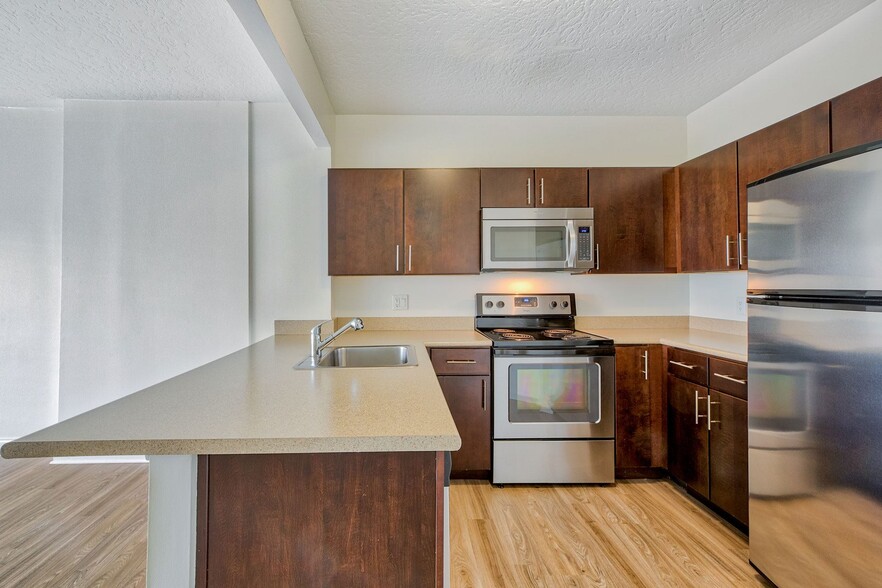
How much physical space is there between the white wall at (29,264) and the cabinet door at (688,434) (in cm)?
404

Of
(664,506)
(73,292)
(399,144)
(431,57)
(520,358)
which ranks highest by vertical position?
(431,57)

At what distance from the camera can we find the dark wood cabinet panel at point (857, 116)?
1544mm

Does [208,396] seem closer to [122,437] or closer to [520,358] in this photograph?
[122,437]

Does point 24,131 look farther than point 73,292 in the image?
Yes

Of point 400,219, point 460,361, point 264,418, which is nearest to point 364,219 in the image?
point 400,219

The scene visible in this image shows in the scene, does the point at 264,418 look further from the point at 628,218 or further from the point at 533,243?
the point at 628,218

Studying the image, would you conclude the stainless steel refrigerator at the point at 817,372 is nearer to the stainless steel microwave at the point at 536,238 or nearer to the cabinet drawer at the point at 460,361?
the stainless steel microwave at the point at 536,238

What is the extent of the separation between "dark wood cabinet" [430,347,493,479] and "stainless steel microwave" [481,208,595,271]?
0.61 m

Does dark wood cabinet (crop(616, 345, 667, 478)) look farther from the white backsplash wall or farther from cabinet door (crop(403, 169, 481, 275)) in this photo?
cabinet door (crop(403, 169, 481, 275))

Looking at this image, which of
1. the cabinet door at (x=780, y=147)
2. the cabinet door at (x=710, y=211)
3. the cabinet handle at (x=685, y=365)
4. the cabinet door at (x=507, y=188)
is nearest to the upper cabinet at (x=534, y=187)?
the cabinet door at (x=507, y=188)

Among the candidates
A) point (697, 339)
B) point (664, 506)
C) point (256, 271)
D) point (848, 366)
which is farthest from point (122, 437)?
point (697, 339)

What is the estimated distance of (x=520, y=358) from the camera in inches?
100

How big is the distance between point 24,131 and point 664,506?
4.67 metres

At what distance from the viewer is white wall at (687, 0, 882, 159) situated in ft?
6.44
